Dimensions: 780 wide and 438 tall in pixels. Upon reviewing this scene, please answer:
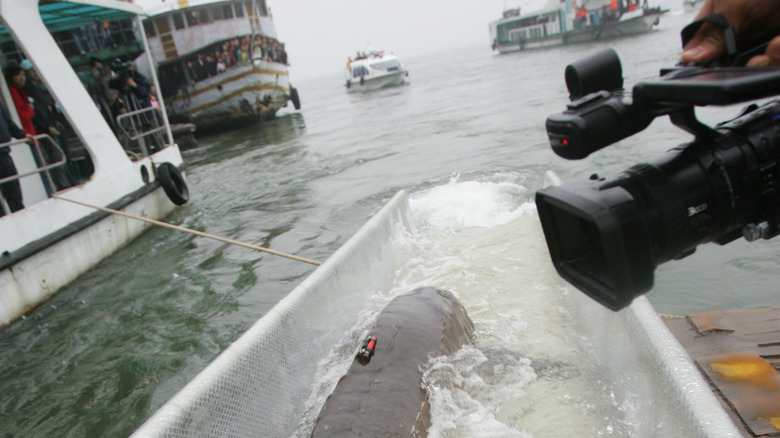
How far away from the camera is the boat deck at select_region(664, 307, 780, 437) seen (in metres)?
2.34

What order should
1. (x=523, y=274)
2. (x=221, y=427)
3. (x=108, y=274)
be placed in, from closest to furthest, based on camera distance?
(x=221, y=427), (x=523, y=274), (x=108, y=274)

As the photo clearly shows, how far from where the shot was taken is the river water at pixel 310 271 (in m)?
3.24

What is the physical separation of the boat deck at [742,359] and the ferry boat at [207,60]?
76.3ft

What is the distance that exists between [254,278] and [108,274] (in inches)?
84.7

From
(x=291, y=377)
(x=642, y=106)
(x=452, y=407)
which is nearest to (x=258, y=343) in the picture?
(x=291, y=377)

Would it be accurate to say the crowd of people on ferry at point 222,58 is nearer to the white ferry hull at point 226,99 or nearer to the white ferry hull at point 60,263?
the white ferry hull at point 226,99


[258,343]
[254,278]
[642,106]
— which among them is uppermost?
[642,106]

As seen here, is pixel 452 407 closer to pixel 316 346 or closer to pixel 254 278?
pixel 316 346

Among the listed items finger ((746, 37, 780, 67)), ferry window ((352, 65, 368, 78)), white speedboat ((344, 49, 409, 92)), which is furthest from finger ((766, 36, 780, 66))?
ferry window ((352, 65, 368, 78))

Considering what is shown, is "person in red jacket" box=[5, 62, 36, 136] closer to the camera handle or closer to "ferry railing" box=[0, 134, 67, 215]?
"ferry railing" box=[0, 134, 67, 215]

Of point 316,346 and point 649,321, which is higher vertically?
point 649,321

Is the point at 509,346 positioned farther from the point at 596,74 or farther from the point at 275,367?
the point at 596,74

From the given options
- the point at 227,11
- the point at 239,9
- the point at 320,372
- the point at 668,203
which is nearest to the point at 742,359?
the point at 668,203

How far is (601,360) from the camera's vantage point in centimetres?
300
